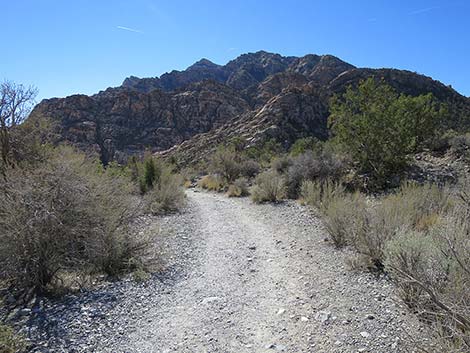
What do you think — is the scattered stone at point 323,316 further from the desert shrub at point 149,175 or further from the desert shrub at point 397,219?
the desert shrub at point 149,175

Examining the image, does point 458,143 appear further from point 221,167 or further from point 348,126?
point 221,167

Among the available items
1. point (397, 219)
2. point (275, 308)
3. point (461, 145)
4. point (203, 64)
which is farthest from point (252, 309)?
point (203, 64)

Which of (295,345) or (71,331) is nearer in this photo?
(295,345)

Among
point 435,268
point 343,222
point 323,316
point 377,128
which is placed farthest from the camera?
point 377,128

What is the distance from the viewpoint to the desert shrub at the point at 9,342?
136 inches

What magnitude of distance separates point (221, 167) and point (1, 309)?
60.9ft

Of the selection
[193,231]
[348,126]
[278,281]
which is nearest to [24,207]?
[278,281]

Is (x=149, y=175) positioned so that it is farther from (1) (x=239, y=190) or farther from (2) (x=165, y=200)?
(2) (x=165, y=200)

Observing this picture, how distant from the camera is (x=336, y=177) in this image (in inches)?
562

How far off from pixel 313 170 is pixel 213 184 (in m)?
9.06

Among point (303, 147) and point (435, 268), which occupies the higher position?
point (303, 147)

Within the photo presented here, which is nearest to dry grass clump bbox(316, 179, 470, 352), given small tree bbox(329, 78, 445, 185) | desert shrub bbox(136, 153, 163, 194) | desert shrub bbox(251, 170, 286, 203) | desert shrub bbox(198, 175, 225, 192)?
desert shrub bbox(251, 170, 286, 203)

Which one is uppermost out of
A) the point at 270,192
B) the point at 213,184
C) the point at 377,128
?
the point at 377,128

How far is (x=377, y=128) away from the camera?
14.2 m
